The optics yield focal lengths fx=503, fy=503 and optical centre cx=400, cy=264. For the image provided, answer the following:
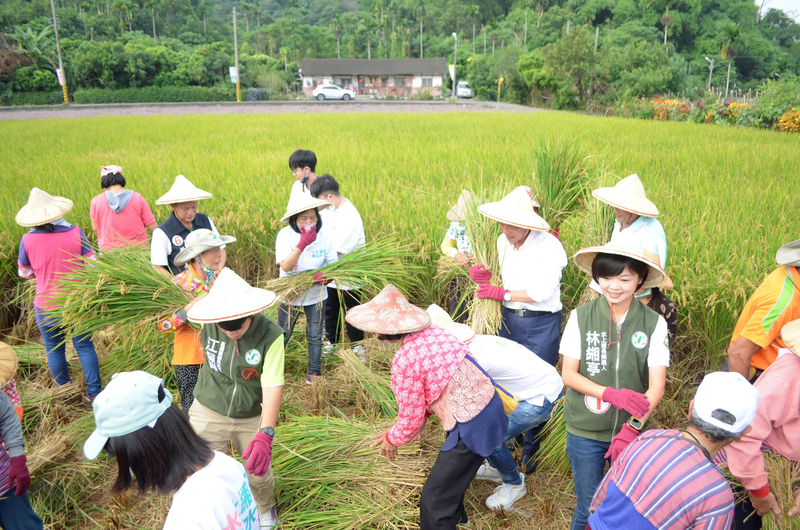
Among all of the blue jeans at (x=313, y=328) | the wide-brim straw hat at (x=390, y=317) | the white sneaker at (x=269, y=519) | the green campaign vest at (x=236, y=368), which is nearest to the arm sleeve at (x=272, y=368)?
the green campaign vest at (x=236, y=368)

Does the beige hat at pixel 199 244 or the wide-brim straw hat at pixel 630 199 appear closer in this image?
the beige hat at pixel 199 244

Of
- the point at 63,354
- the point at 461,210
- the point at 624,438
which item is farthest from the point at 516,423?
the point at 63,354

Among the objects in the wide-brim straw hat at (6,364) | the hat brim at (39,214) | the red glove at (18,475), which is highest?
the hat brim at (39,214)

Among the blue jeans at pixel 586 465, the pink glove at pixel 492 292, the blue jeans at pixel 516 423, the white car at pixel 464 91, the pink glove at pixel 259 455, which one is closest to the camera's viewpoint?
the pink glove at pixel 259 455

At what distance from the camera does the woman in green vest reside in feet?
5.91

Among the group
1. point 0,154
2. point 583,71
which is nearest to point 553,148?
point 0,154

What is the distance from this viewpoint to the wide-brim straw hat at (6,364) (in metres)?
1.93

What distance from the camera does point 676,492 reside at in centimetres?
130

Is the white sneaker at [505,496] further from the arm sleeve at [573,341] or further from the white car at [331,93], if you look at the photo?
the white car at [331,93]

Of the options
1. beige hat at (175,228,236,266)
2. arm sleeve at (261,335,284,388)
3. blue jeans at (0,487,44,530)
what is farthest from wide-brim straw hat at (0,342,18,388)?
arm sleeve at (261,335,284,388)

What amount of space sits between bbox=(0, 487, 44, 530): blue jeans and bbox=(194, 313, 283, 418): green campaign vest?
70 centimetres

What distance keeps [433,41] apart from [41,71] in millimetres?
47121

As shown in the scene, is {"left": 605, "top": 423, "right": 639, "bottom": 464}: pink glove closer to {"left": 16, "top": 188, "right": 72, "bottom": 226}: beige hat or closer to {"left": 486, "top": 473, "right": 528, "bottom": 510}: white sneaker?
{"left": 486, "top": 473, "right": 528, "bottom": 510}: white sneaker

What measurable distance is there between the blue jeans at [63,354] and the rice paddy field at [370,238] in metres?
0.11
